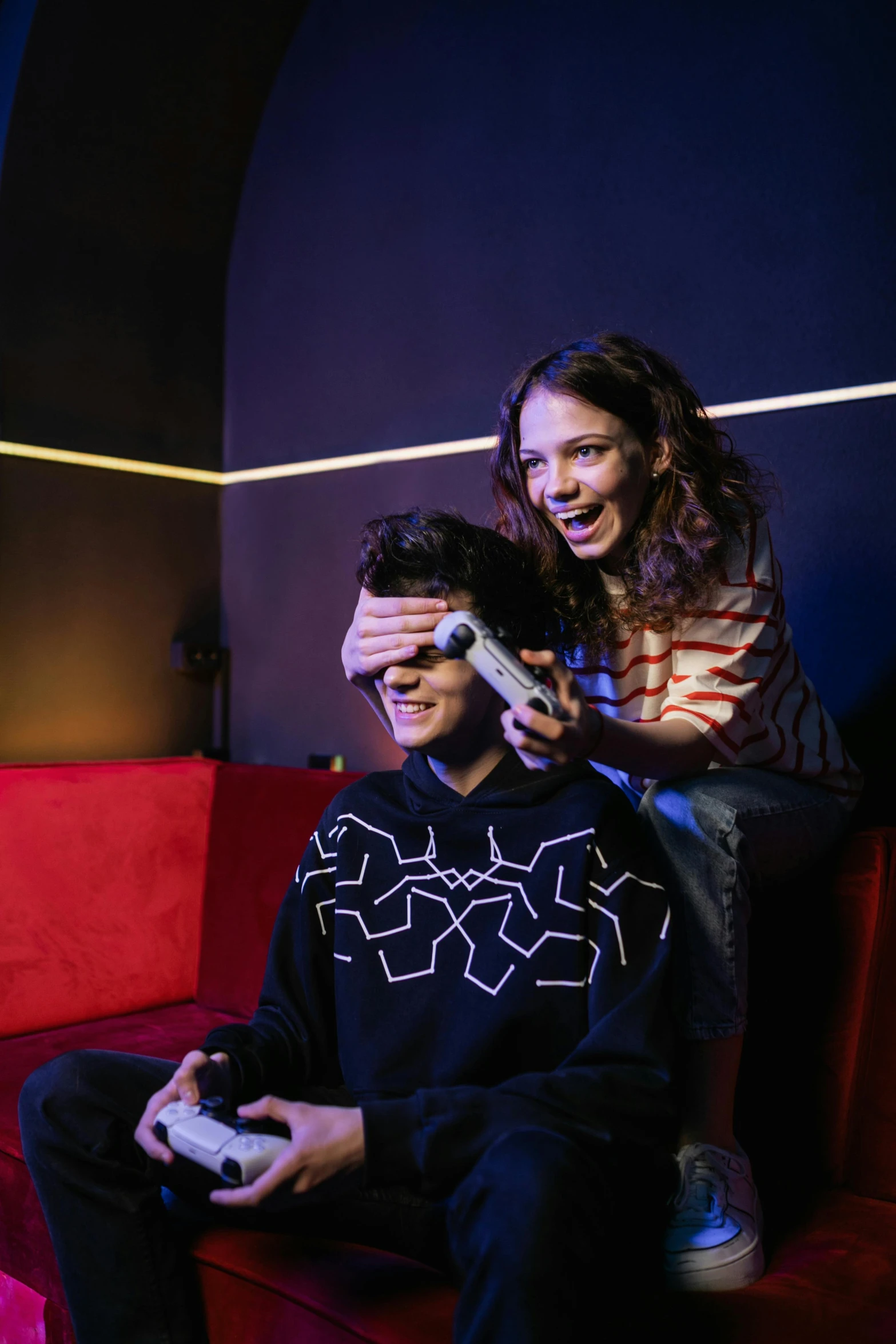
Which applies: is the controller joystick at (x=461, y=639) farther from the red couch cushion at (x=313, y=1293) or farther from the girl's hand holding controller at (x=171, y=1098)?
the red couch cushion at (x=313, y=1293)

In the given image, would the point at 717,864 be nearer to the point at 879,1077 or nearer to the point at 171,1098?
the point at 879,1077

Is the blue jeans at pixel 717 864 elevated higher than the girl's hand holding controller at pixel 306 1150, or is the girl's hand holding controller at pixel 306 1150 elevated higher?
the blue jeans at pixel 717 864

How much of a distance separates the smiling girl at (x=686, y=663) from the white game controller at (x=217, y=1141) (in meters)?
0.44

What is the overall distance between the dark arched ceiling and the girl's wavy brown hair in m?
1.48

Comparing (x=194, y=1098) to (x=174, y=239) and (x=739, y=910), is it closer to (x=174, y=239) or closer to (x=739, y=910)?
(x=739, y=910)

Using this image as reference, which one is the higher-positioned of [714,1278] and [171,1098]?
[171,1098]

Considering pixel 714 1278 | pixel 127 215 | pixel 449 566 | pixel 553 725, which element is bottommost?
pixel 714 1278

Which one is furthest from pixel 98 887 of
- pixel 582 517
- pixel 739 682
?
pixel 739 682

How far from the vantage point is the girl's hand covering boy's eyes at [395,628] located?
1229 mm

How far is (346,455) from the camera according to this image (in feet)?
8.77

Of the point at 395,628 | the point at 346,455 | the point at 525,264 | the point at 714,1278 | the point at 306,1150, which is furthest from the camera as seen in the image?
the point at 346,455

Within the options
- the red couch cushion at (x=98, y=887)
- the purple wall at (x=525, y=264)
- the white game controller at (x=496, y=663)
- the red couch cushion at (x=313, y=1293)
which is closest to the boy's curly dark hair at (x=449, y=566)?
the white game controller at (x=496, y=663)

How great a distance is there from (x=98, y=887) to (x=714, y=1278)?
1.31m

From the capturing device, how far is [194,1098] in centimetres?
108
